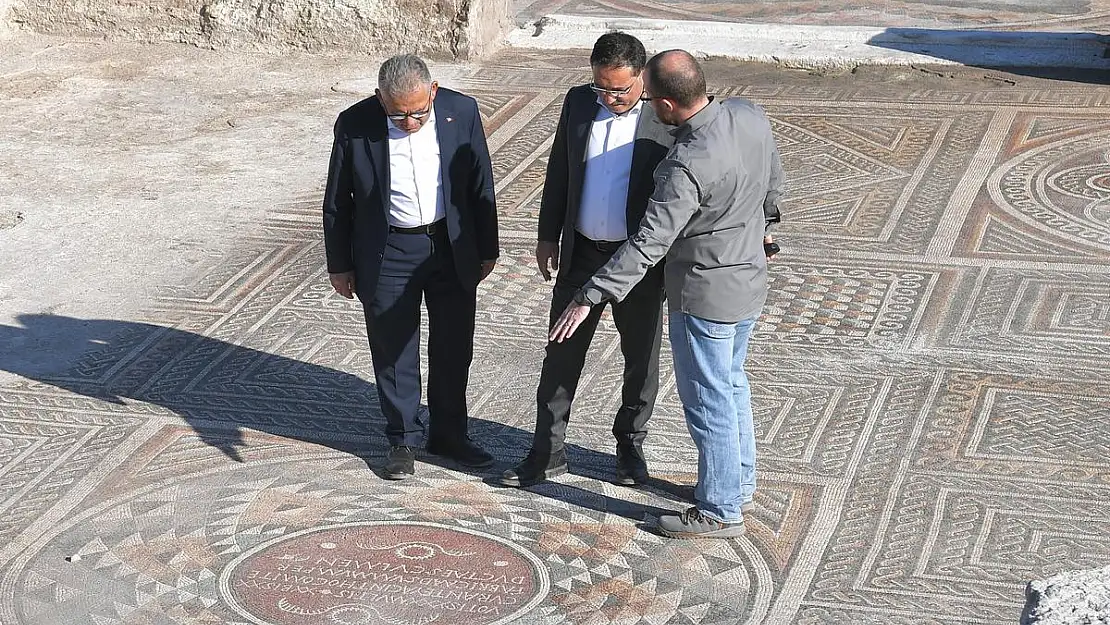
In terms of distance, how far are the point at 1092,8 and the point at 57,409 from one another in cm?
987

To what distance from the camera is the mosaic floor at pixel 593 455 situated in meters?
4.40

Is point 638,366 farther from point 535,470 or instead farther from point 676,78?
point 676,78

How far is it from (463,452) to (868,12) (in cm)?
871

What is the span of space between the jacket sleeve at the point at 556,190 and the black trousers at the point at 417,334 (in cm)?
38

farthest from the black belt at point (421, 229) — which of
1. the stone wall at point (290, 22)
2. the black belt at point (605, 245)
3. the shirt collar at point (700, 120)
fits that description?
the stone wall at point (290, 22)

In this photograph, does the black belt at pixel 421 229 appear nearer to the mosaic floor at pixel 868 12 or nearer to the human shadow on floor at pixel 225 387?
the human shadow on floor at pixel 225 387

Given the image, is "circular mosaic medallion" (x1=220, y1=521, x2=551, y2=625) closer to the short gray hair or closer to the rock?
the short gray hair

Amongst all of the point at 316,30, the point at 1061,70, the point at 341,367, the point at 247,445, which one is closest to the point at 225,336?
the point at 341,367

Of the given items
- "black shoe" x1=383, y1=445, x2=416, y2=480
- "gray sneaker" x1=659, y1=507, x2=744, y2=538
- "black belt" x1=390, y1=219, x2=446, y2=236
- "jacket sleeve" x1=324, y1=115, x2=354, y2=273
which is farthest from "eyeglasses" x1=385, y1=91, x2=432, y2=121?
"gray sneaker" x1=659, y1=507, x2=744, y2=538

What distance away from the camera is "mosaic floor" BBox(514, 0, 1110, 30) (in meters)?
12.3

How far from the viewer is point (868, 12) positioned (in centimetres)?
1285

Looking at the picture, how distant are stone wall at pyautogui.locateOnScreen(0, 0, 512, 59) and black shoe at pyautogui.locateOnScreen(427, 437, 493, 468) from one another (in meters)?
6.03

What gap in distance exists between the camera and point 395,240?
490 cm

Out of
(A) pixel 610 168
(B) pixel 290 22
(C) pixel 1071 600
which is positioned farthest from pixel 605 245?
(B) pixel 290 22
